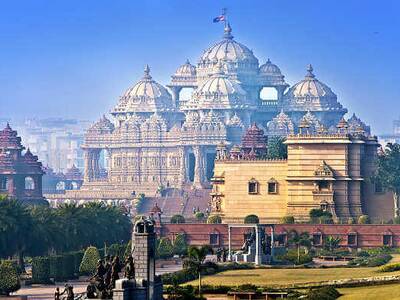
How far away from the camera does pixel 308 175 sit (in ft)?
438

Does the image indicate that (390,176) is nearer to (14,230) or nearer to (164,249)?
(164,249)

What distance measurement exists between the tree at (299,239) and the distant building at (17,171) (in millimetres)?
46427

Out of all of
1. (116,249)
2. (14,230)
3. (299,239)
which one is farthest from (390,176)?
(14,230)

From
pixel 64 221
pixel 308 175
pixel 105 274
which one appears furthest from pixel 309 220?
pixel 105 274

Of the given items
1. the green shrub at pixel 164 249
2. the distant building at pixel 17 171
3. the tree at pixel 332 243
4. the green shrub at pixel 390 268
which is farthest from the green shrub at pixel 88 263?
the distant building at pixel 17 171

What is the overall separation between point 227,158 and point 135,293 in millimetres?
78526

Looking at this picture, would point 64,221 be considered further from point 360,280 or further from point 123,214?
point 360,280

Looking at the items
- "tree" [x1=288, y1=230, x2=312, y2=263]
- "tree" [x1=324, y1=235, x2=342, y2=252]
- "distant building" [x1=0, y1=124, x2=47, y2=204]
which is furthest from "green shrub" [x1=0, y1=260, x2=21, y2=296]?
"distant building" [x1=0, y1=124, x2=47, y2=204]

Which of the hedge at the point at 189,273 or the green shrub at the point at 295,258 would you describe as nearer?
the hedge at the point at 189,273

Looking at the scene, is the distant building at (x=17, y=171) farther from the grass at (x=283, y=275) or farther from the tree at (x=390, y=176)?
the grass at (x=283, y=275)

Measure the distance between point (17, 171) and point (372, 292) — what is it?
330 feet

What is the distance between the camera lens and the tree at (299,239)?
389ft

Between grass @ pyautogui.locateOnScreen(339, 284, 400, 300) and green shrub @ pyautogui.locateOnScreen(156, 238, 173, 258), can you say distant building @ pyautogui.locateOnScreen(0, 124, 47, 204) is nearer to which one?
green shrub @ pyautogui.locateOnScreen(156, 238, 173, 258)

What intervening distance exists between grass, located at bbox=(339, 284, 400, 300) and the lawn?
17.3 feet
